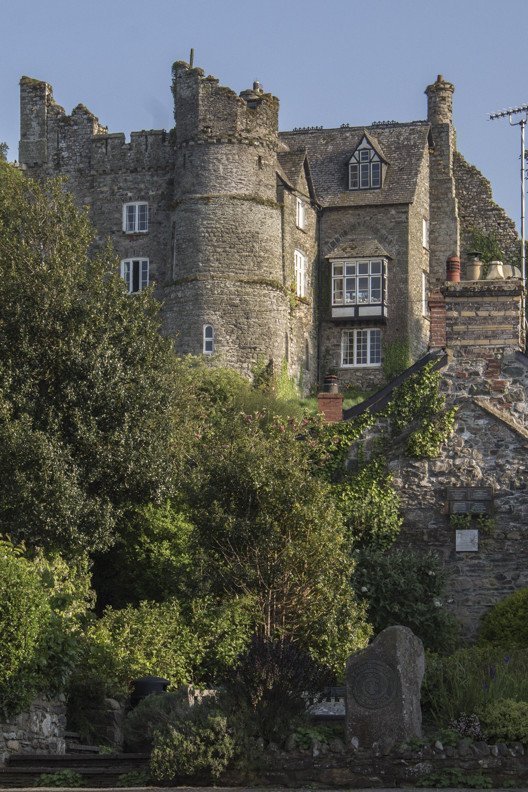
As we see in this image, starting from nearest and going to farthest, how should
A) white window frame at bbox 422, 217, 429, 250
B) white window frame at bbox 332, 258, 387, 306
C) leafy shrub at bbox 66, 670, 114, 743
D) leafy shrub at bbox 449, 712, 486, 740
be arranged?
1. leafy shrub at bbox 449, 712, 486, 740
2. leafy shrub at bbox 66, 670, 114, 743
3. white window frame at bbox 332, 258, 387, 306
4. white window frame at bbox 422, 217, 429, 250

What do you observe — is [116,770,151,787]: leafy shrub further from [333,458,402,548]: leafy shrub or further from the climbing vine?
the climbing vine

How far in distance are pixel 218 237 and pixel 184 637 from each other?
125 feet

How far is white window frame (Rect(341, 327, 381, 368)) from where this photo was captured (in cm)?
6750

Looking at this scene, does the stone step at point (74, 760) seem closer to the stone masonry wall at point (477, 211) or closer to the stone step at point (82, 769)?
the stone step at point (82, 769)

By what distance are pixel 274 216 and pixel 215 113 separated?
4.85 metres

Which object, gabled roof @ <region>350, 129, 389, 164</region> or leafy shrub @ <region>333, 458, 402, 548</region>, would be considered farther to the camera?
gabled roof @ <region>350, 129, 389, 164</region>

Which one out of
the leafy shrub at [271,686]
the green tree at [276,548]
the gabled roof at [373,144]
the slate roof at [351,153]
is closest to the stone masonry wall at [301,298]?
the slate roof at [351,153]

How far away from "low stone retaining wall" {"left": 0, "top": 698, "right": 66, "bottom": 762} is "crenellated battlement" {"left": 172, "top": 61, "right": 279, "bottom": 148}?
4394 cm

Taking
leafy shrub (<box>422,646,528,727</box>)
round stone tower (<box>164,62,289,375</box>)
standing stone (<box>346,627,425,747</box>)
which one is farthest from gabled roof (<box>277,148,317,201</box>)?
standing stone (<box>346,627,425,747</box>)

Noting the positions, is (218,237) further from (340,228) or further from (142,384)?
(142,384)

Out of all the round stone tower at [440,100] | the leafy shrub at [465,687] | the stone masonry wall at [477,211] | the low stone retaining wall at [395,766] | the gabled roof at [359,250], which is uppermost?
the round stone tower at [440,100]

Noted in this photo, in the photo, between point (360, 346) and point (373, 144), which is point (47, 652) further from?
point (373, 144)

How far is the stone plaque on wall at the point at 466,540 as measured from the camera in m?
30.5

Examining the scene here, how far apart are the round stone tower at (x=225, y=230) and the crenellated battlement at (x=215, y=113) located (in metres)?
0.04
